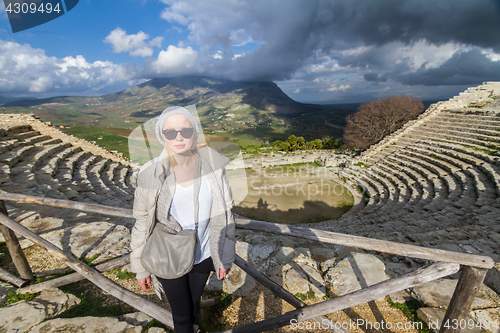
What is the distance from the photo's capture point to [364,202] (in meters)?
11.9

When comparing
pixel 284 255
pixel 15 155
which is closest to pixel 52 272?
pixel 284 255

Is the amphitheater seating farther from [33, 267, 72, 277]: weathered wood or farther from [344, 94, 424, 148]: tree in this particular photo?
[33, 267, 72, 277]: weathered wood

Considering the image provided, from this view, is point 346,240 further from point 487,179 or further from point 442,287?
point 487,179

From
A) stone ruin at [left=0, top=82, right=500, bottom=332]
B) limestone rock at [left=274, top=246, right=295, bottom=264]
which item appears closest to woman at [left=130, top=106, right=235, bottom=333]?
stone ruin at [left=0, top=82, right=500, bottom=332]

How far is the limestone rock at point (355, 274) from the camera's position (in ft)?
10.8

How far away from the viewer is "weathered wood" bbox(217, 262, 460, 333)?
1659 mm

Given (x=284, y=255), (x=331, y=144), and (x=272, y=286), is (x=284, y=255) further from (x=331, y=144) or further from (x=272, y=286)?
(x=331, y=144)

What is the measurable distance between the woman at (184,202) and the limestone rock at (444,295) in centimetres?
302

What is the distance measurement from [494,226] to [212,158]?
8.55 metres

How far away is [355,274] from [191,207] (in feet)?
11.1

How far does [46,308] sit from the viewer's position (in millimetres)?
2453

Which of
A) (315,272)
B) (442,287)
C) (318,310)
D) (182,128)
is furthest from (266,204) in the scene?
(182,128)

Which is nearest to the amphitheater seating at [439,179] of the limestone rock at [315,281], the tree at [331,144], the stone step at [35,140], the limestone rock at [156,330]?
the limestone rock at [315,281]

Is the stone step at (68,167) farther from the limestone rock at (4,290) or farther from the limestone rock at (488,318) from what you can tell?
the limestone rock at (488,318)
